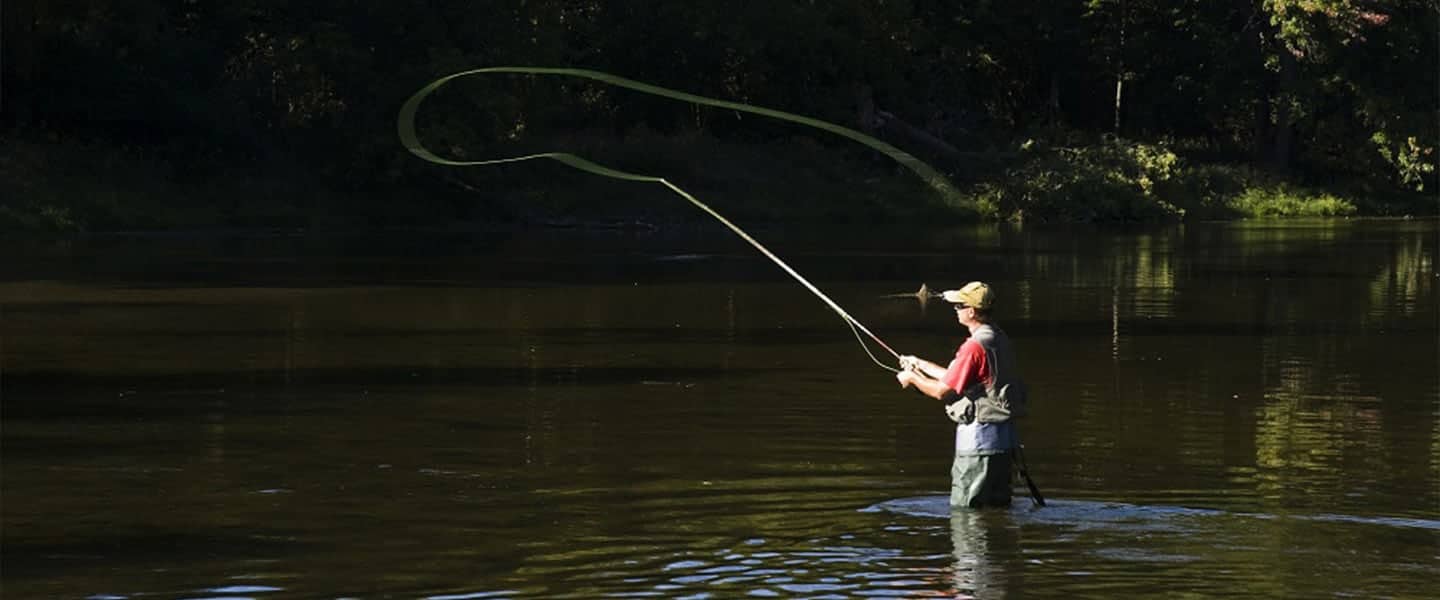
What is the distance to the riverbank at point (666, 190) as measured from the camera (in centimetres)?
5306

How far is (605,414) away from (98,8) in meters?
35.7

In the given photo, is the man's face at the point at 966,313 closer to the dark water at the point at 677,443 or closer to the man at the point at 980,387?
the man at the point at 980,387

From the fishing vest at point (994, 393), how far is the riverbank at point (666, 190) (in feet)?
128

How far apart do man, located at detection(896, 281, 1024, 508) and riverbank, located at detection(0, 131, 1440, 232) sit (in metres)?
39.0

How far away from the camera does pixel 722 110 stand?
68125mm

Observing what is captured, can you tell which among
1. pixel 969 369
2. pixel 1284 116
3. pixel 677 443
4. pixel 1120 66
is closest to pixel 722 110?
pixel 1120 66

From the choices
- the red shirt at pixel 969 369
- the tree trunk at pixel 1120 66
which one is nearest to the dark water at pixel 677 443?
the red shirt at pixel 969 369

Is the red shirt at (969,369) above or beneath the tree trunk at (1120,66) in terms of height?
beneath

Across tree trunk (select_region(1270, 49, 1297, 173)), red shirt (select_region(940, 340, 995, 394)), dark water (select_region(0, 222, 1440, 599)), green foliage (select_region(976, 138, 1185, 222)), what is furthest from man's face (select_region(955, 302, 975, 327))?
tree trunk (select_region(1270, 49, 1297, 173))

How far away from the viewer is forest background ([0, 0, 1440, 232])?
54906 mm

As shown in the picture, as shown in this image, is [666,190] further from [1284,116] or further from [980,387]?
[980,387]

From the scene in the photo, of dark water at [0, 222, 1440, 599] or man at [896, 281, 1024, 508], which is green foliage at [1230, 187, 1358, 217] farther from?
man at [896, 281, 1024, 508]

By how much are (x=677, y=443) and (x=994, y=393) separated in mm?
4297

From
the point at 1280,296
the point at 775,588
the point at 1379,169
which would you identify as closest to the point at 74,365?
the point at 775,588
